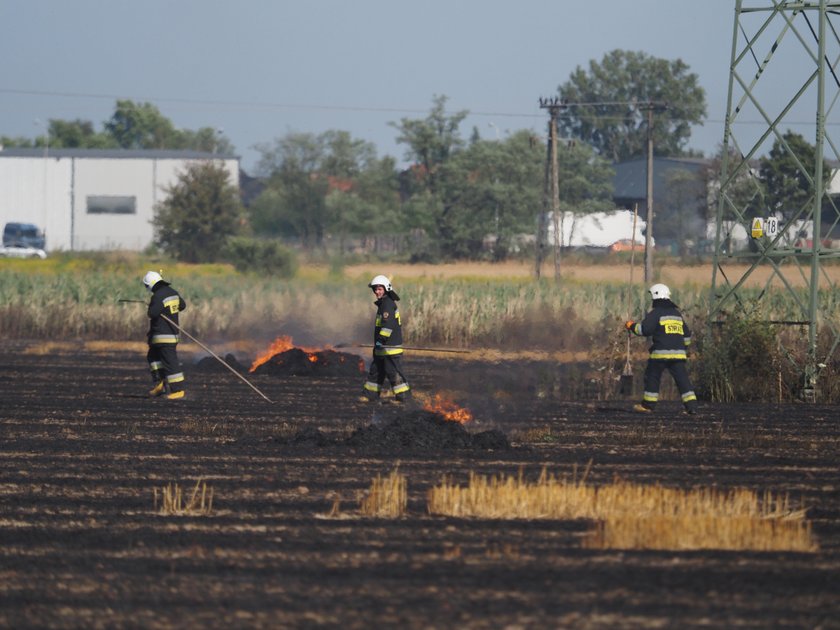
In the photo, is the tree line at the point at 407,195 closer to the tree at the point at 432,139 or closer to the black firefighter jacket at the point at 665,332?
the tree at the point at 432,139

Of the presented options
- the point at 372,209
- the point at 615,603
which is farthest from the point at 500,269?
the point at 615,603

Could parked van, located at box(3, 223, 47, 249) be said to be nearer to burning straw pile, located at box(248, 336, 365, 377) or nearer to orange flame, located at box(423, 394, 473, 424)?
burning straw pile, located at box(248, 336, 365, 377)

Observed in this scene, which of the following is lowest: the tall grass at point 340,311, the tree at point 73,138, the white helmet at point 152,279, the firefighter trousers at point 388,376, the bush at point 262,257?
the firefighter trousers at point 388,376

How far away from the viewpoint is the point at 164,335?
766 inches

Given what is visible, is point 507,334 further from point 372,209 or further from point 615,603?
point 372,209

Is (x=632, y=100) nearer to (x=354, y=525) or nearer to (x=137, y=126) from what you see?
(x=137, y=126)

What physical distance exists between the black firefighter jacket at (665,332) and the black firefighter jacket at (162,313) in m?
6.39

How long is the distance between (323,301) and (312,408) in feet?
51.0

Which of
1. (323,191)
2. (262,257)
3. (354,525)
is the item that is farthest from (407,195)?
(354,525)

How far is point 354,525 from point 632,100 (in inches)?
3454

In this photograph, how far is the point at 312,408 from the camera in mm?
19188

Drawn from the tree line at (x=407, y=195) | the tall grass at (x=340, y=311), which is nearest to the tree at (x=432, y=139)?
the tree line at (x=407, y=195)

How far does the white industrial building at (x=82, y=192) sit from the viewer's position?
74.8 metres

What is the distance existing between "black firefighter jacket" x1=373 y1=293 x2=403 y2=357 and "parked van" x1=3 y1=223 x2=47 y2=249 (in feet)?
168
